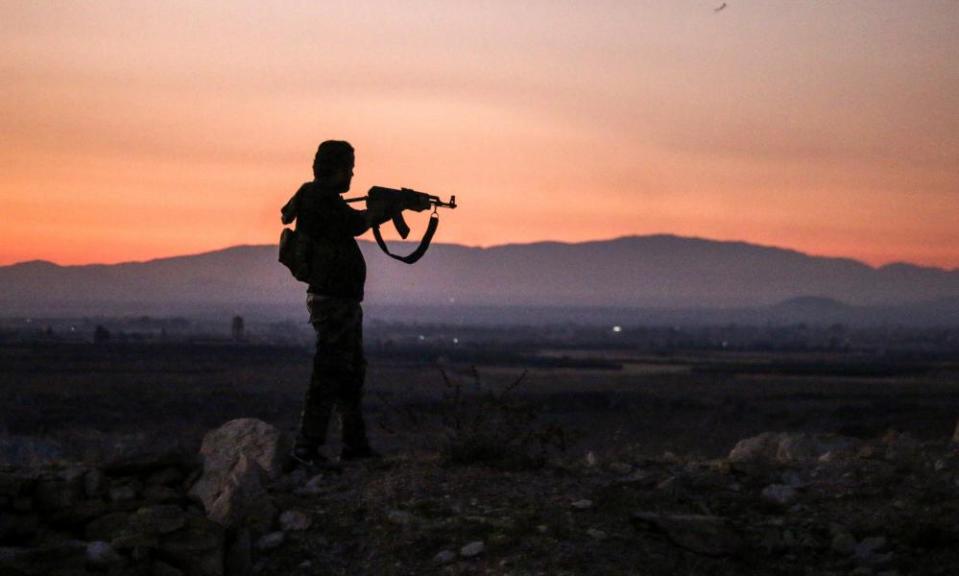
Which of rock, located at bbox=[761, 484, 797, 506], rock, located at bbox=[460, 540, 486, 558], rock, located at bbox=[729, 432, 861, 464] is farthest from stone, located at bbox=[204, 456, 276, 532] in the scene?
rock, located at bbox=[729, 432, 861, 464]

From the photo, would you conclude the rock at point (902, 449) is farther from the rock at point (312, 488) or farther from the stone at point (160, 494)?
the stone at point (160, 494)

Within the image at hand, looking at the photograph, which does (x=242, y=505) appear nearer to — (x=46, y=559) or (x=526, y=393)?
(x=46, y=559)

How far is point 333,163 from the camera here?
9906 mm

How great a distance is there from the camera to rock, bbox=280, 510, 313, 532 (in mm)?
8352


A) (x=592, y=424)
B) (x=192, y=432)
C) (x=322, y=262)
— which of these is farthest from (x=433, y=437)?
(x=592, y=424)

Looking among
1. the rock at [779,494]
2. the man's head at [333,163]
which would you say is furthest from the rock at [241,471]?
the rock at [779,494]

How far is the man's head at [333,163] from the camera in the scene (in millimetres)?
9906

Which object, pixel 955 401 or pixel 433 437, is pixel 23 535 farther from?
pixel 955 401

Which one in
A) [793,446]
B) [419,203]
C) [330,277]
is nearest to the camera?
[330,277]

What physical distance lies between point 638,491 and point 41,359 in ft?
192

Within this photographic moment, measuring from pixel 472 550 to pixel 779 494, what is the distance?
2.26 meters

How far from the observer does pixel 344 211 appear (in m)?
9.83

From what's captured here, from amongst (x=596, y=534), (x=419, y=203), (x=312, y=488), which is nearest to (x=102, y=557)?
(x=312, y=488)

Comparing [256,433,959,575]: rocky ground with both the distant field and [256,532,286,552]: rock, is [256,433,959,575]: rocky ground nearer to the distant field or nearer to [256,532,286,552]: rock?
[256,532,286,552]: rock
